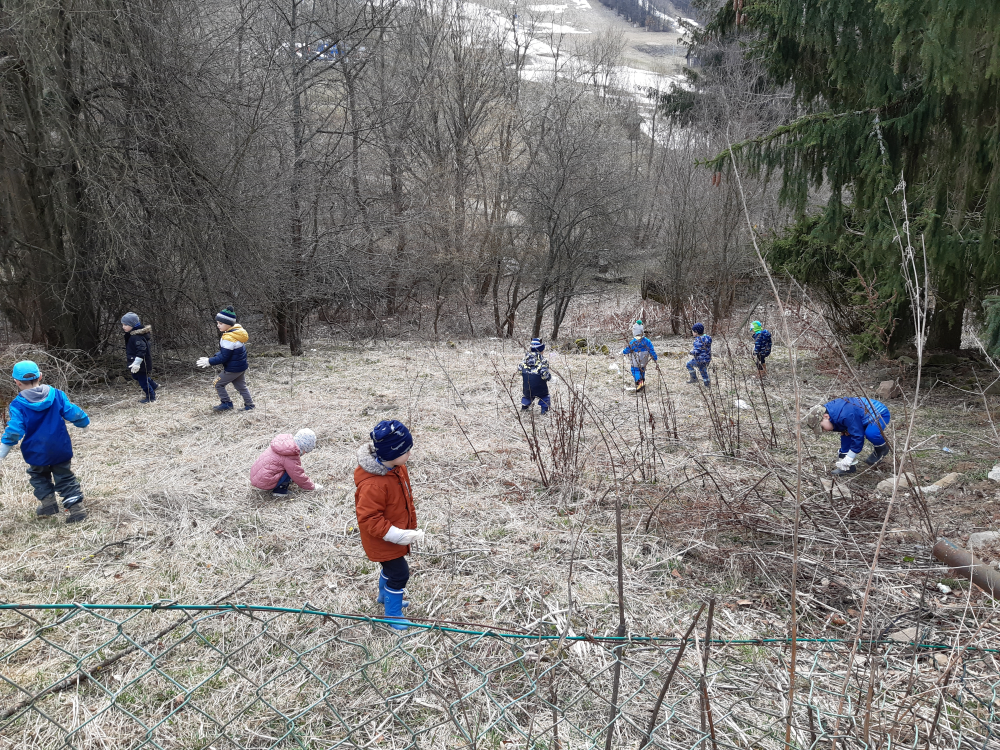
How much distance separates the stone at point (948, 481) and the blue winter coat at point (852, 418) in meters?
0.65

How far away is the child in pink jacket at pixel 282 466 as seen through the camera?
16.4 feet

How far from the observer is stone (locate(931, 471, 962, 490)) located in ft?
16.6

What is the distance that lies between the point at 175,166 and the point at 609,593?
9.15 meters

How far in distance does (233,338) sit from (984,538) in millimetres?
7663

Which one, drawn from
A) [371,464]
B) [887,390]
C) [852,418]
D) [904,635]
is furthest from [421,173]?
[904,635]

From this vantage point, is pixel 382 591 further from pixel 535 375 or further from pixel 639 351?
pixel 639 351

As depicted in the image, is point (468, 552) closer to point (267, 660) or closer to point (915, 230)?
point (267, 660)

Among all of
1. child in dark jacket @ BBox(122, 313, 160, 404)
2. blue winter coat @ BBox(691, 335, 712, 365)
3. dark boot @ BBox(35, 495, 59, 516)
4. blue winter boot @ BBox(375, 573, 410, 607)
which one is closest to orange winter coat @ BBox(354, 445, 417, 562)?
blue winter boot @ BBox(375, 573, 410, 607)

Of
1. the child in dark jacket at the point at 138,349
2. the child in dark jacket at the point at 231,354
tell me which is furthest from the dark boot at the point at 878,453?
the child in dark jacket at the point at 138,349

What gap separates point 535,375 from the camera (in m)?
7.61

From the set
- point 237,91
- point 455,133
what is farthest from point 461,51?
point 237,91

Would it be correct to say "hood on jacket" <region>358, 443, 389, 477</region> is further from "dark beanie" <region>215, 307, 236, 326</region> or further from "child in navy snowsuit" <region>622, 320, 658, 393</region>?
"child in navy snowsuit" <region>622, 320, 658, 393</region>

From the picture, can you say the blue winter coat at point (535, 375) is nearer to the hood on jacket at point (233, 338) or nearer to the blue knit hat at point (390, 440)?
the hood on jacket at point (233, 338)

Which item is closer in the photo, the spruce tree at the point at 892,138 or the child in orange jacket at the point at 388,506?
the child in orange jacket at the point at 388,506
